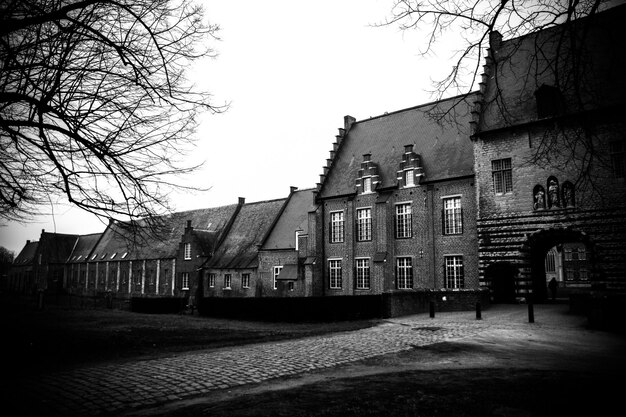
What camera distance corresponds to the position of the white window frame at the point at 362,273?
32791mm

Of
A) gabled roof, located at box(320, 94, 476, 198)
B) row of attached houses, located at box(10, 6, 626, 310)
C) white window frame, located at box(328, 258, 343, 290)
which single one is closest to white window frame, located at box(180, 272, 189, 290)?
row of attached houses, located at box(10, 6, 626, 310)

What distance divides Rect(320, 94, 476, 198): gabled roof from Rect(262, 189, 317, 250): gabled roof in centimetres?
412

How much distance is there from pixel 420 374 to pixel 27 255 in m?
94.1

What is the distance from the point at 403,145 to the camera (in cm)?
3328

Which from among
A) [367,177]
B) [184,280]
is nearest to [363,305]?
[367,177]

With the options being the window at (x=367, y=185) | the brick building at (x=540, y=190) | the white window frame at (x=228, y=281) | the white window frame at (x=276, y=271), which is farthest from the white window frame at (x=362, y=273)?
the white window frame at (x=228, y=281)

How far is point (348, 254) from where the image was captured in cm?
3403

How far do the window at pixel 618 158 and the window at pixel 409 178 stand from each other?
37.6ft

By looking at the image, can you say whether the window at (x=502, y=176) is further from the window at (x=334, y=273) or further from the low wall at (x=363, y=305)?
the window at (x=334, y=273)

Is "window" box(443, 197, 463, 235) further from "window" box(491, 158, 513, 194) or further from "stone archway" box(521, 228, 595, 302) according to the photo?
"stone archway" box(521, 228, 595, 302)

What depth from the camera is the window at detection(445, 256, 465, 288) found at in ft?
91.1

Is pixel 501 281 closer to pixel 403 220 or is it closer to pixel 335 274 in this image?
pixel 403 220

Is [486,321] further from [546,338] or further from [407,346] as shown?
[407,346]

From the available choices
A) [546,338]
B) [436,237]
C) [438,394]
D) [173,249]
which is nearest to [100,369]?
[438,394]
